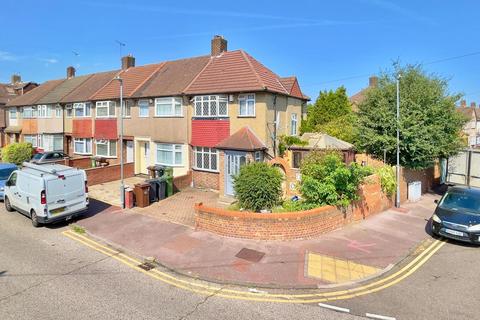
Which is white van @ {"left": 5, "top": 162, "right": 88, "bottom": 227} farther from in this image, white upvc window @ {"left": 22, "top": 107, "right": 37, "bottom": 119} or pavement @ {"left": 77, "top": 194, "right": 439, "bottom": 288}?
white upvc window @ {"left": 22, "top": 107, "right": 37, "bottom": 119}

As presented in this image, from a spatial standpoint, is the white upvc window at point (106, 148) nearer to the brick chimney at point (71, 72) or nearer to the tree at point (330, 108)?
the brick chimney at point (71, 72)

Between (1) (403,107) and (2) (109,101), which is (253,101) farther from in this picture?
(2) (109,101)

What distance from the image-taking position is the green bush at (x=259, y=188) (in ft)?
37.0

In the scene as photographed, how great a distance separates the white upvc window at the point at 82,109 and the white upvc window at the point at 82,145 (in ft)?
6.51

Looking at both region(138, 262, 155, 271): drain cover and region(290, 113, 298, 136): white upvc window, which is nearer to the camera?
region(138, 262, 155, 271): drain cover

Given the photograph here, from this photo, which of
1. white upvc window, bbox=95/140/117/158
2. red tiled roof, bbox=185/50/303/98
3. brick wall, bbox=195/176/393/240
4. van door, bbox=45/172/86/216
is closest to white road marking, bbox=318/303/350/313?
brick wall, bbox=195/176/393/240

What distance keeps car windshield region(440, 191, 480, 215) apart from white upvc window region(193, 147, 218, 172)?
10809 mm

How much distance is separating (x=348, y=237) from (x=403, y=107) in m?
9.18

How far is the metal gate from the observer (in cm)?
1961

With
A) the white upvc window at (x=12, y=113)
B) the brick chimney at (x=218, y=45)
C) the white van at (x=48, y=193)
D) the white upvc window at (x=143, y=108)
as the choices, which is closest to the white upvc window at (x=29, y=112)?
the white upvc window at (x=12, y=113)

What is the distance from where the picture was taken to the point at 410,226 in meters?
12.4

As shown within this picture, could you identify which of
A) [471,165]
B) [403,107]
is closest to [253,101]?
[403,107]

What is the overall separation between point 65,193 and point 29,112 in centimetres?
2545

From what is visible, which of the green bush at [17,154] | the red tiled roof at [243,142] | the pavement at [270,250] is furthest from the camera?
the green bush at [17,154]
